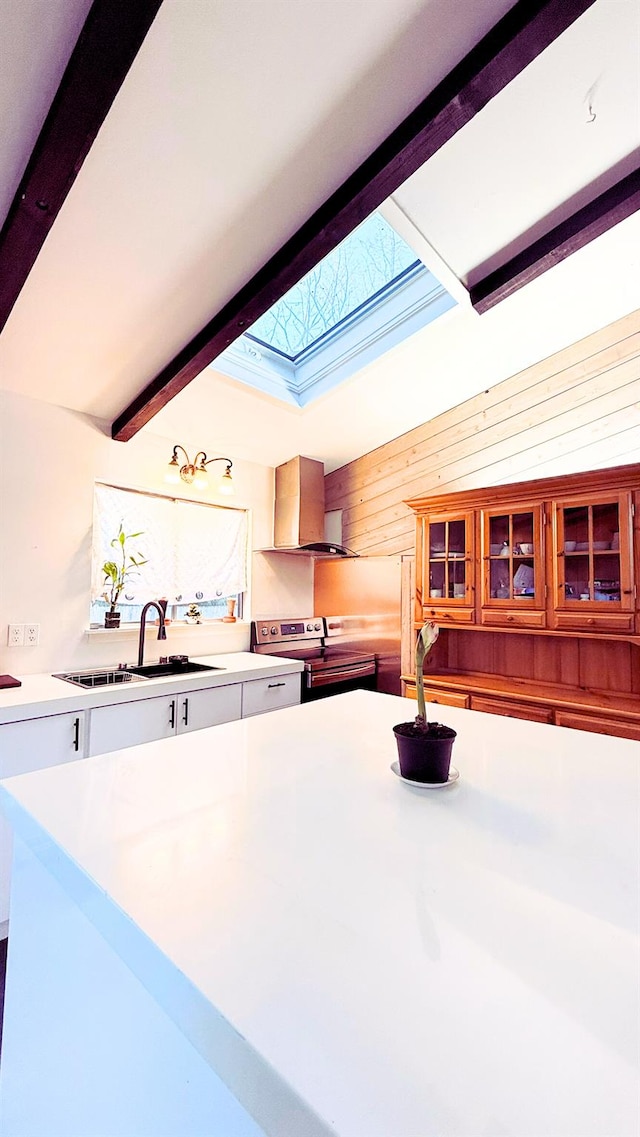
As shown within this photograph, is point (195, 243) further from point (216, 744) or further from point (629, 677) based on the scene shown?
point (629, 677)

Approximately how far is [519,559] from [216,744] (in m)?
2.17

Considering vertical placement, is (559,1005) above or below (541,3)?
below

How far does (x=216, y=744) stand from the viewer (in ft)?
4.19

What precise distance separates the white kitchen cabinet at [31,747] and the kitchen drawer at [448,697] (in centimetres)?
185

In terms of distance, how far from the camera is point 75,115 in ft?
3.97

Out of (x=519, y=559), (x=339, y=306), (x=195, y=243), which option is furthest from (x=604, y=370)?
(x=195, y=243)

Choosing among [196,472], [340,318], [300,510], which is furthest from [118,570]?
[340,318]

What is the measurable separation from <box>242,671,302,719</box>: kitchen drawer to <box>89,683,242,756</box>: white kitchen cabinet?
0.19 feet

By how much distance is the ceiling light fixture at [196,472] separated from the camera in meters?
2.96

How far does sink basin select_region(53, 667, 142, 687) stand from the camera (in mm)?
2359

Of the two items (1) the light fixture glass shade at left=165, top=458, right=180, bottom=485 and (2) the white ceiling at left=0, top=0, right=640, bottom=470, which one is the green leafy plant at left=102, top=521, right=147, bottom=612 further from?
(2) the white ceiling at left=0, top=0, right=640, bottom=470

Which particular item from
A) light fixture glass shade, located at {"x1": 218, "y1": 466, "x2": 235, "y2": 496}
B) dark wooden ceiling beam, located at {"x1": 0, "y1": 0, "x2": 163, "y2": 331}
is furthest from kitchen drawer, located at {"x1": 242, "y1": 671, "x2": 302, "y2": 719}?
dark wooden ceiling beam, located at {"x1": 0, "y1": 0, "x2": 163, "y2": 331}

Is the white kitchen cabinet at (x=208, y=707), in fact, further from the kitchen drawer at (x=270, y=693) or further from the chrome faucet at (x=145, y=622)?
the chrome faucet at (x=145, y=622)

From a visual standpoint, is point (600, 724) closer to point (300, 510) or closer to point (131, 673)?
point (300, 510)
